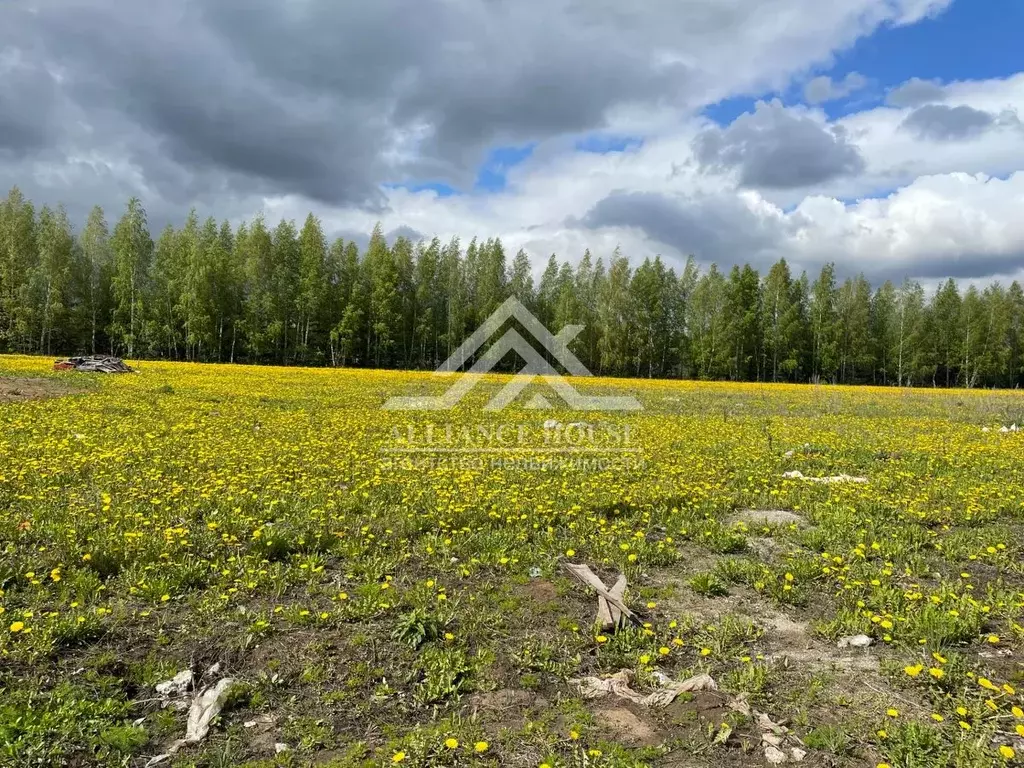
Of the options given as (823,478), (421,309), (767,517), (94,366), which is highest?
(421,309)

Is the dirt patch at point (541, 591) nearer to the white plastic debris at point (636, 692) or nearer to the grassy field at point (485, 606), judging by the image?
the grassy field at point (485, 606)

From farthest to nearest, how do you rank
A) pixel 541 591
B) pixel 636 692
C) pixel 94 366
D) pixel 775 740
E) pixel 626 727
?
pixel 94 366 < pixel 541 591 < pixel 636 692 < pixel 626 727 < pixel 775 740

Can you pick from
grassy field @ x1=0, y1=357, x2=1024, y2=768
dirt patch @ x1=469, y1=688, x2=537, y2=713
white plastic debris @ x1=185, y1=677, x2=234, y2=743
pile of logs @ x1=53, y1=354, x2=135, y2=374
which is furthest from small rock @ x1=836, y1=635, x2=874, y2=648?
pile of logs @ x1=53, y1=354, x2=135, y2=374

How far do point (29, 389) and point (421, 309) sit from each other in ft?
181

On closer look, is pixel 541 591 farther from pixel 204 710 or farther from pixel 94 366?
pixel 94 366

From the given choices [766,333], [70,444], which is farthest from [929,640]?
[766,333]

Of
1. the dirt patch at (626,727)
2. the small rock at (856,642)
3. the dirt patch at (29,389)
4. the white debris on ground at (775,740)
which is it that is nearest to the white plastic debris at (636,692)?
the dirt patch at (626,727)

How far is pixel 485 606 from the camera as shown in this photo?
22.1 ft

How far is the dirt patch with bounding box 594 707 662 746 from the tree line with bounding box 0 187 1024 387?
67.2 m

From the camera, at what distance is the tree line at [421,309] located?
63781 millimetres

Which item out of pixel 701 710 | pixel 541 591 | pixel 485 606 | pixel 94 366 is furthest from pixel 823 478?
pixel 94 366

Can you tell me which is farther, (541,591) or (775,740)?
(541,591)

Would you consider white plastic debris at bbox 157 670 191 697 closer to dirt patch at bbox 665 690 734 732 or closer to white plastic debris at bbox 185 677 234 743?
white plastic debris at bbox 185 677 234 743

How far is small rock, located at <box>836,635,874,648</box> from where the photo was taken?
240 inches
